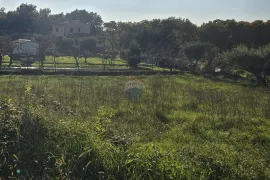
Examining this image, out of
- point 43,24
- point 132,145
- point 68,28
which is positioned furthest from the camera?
point 43,24

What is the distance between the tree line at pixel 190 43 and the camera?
70.5 ft

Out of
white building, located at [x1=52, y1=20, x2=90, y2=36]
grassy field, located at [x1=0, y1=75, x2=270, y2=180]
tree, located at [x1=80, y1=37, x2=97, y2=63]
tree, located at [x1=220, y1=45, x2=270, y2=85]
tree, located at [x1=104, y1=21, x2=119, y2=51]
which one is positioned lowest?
grassy field, located at [x1=0, y1=75, x2=270, y2=180]

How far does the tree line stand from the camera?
21.5m

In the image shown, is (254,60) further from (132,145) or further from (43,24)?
(43,24)

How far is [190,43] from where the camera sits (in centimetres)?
2636

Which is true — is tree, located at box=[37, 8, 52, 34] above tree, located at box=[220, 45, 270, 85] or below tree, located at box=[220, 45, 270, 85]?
above

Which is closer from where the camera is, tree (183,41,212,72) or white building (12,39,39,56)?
tree (183,41,212,72)

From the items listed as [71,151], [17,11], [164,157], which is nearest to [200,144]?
[164,157]

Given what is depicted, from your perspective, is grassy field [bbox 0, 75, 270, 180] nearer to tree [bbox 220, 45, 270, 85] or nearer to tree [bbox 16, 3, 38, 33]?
tree [bbox 220, 45, 270, 85]

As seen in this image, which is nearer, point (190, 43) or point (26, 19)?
point (190, 43)

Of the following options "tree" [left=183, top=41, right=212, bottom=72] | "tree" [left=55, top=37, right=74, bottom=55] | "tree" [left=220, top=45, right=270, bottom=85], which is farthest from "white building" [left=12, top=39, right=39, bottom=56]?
"tree" [left=220, top=45, right=270, bottom=85]

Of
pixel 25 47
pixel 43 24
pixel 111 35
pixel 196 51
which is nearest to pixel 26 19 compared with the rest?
pixel 43 24

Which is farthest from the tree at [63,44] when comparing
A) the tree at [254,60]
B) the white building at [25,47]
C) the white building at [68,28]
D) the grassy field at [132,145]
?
the grassy field at [132,145]

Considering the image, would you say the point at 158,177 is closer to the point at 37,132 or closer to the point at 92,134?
the point at 92,134
